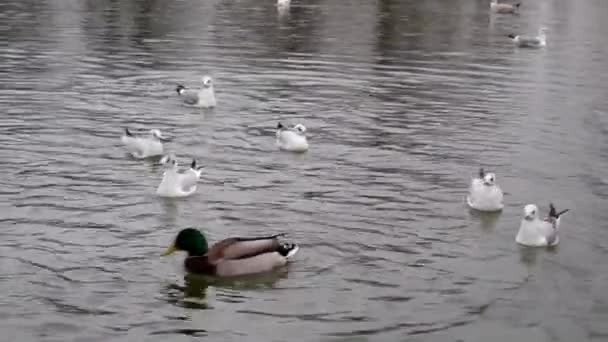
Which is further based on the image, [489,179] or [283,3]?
[283,3]

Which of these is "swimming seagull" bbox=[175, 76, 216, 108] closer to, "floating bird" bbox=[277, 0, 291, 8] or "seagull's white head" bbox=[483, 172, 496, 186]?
"seagull's white head" bbox=[483, 172, 496, 186]

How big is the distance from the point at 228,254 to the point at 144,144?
7043 millimetres

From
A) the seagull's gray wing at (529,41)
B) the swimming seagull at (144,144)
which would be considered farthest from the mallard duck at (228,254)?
the seagull's gray wing at (529,41)

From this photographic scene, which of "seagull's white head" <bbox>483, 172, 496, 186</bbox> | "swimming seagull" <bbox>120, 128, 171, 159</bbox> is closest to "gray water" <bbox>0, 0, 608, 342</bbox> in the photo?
"swimming seagull" <bbox>120, 128, 171, 159</bbox>

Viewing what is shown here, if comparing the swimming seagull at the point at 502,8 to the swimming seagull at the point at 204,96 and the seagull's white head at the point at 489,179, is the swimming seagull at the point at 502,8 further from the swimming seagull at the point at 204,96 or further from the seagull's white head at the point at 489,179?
the seagull's white head at the point at 489,179

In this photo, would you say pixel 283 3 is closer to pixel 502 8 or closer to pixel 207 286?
pixel 502 8

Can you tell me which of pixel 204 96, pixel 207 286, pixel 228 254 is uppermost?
pixel 204 96

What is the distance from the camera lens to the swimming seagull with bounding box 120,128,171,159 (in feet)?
69.8

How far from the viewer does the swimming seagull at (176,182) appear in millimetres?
18562

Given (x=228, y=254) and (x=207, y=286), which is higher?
(x=228, y=254)

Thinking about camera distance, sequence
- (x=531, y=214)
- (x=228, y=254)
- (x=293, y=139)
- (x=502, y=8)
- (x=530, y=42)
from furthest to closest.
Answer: (x=502, y=8) < (x=530, y=42) < (x=293, y=139) < (x=531, y=214) < (x=228, y=254)

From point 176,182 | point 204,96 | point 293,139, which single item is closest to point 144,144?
point 176,182

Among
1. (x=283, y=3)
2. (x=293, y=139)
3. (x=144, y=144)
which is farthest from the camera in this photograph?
(x=283, y=3)

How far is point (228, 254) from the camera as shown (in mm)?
14773
